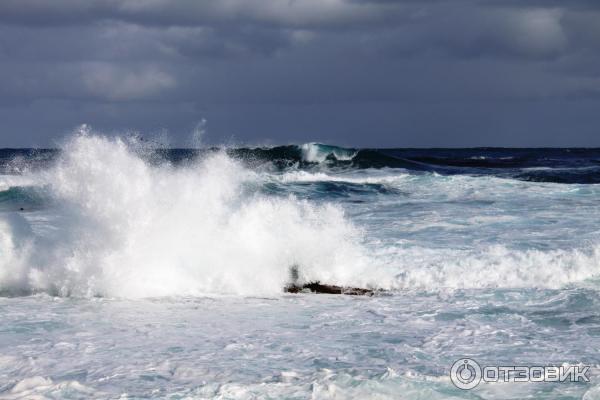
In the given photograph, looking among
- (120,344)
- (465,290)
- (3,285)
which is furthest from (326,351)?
(3,285)

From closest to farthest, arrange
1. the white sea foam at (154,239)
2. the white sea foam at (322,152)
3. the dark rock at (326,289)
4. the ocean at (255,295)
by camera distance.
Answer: the ocean at (255,295) < the dark rock at (326,289) < the white sea foam at (154,239) < the white sea foam at (322,152)

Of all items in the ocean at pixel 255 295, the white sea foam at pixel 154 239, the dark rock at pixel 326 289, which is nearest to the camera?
the ocean at pixel 255 295

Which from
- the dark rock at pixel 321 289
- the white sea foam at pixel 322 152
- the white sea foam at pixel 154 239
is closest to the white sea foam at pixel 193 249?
the white sea foam at pixel 154 239

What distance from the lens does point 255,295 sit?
9.45 metres

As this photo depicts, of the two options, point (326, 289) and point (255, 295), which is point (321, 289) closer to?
point (326, 289)

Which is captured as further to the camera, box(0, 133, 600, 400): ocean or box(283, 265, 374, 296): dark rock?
box(283, 265, 374, 296): dark rock

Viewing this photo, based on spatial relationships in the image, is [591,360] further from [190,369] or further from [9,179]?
[9,179]

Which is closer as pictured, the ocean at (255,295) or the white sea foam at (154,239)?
the ocean at (255,295)

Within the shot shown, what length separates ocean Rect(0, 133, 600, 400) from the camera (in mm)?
6020

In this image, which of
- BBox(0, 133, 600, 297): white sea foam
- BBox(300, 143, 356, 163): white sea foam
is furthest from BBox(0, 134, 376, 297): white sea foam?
BBox(300, 143, 356, 163): white sea foam

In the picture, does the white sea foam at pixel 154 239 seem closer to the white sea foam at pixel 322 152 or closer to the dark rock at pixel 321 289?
the dark rock at pixel 321 289

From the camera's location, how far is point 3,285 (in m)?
9.77

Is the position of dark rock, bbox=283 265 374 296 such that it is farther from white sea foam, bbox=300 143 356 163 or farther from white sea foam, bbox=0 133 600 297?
white sea foam, bbox=300 143 356 163

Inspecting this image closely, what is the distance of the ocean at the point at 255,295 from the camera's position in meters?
6.02
